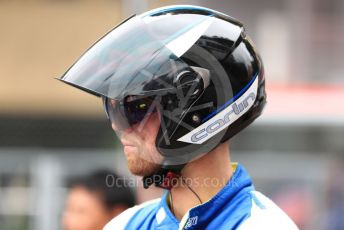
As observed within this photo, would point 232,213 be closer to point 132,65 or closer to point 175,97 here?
point 175,97

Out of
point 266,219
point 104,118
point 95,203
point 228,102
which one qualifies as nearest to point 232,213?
point 266,219

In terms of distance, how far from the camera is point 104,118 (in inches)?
438

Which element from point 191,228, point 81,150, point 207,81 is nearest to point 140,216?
point 191,228

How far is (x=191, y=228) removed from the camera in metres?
3.23

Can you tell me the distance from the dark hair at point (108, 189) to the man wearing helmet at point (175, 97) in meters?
2.09

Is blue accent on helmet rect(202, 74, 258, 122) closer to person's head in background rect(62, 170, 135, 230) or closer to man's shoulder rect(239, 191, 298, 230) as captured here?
man's shoulder rect(239, 191, 298, 230)

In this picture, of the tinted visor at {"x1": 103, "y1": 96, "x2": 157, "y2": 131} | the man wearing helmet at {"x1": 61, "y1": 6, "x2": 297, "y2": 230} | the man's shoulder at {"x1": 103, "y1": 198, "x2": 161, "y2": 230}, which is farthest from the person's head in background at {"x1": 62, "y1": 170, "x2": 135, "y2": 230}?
the tinted visor at {"x1": 103, "y1": 96, "x2": 157, "y2": 131}

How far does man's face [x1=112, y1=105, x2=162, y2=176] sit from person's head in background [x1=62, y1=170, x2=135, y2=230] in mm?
2169

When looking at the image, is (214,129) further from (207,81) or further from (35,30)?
(35,30)

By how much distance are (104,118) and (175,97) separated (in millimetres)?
7840

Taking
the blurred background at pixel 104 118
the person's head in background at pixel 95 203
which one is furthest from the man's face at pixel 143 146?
the blurred background at pixel 104 118

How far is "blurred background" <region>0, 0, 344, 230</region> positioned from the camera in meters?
9.18

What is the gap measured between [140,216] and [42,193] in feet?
18.6

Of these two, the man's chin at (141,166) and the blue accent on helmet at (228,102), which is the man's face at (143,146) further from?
the blue accent on helmet at (228,102)
